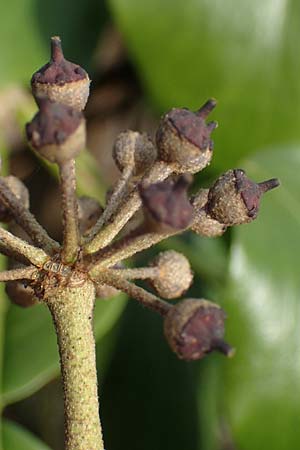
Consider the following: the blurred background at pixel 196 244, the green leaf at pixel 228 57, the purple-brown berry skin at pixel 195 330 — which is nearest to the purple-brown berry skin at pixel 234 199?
the purple-brown berry skin at pixel 195 330

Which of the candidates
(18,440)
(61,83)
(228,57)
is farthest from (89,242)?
(228,57)

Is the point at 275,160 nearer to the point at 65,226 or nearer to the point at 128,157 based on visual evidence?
the point at 128,157

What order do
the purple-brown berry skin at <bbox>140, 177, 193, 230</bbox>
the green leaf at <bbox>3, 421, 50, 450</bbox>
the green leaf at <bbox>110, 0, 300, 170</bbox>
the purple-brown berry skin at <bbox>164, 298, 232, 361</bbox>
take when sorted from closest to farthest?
the purple-brown berry skin at <bbox>140, 177, 193, 230</bbox>
the purple-brown berry skin at <bbox>164, 298, 232, 361</bbox>
the green leaf at <bbox>3, 421, 50, 450</bbox>
the green leaf at <bbox>110, 0, 300, 170</bbox>

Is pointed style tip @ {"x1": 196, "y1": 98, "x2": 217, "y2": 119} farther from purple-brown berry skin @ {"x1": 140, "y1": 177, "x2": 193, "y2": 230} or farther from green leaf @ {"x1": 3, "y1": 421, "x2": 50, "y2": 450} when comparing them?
green leaf @ {"x1": 3, "y1": 421, "x2": 50, "y2": 450}

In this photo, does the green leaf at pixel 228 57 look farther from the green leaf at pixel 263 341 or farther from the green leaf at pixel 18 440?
the green leaf at pixel 18 440

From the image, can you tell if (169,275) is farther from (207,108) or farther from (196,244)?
(196,244)

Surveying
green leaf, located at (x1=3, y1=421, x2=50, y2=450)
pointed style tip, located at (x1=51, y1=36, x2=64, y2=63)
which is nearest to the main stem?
pointed style tip, located at (x1=51, y1=36, x2=64, y2=63)

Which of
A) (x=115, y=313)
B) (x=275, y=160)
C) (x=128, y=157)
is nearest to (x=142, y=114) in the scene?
(x=275, y=160)
